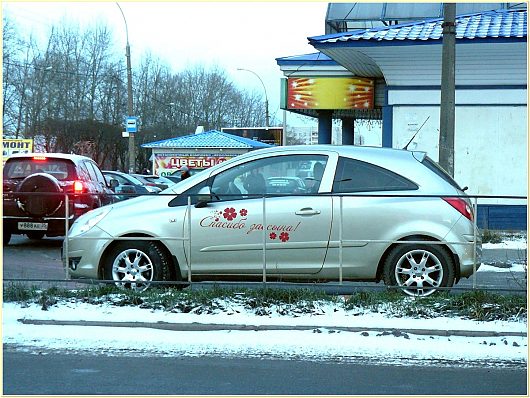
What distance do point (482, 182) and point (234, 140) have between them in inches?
877

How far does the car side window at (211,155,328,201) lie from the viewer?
8.21 m

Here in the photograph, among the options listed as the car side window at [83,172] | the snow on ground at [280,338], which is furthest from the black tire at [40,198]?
the snow on ground at [280,338]

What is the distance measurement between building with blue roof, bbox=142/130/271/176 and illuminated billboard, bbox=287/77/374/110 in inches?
638

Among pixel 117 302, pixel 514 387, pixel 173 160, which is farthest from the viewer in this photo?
pixel 173 160

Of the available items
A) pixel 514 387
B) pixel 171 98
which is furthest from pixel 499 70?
pixel 171 98

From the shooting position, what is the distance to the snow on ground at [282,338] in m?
6.48

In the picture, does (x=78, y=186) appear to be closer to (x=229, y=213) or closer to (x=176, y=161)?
(x=229, y=213)

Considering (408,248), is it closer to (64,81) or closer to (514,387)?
(514,387)

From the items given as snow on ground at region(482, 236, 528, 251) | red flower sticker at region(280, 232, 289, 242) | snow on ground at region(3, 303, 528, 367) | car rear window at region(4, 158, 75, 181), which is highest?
car rear window at region(4, 158, 75, 181)

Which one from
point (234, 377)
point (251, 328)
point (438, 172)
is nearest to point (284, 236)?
point (251, 328)

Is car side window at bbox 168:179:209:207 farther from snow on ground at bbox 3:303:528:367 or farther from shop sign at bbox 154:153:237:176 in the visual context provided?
shop sign at bbox 154:153:237:176

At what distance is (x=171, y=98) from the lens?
63.0 metres

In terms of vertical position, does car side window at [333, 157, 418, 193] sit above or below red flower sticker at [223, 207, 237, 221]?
above

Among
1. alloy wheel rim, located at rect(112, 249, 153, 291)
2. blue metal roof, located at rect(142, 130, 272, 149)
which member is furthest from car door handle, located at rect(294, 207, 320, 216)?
blue metal roof, located at rect(142, 130, 272, 149)
